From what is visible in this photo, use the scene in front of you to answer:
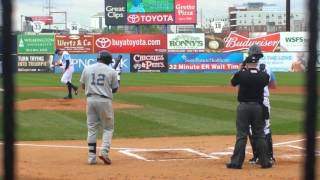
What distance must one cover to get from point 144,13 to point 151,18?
2.78 feet

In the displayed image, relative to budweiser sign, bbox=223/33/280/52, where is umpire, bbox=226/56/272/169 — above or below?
below

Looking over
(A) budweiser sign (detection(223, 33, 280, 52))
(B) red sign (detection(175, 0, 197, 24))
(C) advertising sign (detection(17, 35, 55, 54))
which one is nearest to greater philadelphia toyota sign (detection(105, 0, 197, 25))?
(B) red sign (detection(175, 0, 197, 24))

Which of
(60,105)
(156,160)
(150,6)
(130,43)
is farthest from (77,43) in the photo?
(156,160)

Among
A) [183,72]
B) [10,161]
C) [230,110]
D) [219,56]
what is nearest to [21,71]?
[183,72]

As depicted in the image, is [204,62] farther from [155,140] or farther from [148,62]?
[155,140]

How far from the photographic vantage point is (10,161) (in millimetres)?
2064

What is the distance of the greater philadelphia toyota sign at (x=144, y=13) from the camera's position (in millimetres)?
58438

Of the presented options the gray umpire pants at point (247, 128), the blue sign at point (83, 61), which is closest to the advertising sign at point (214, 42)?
the blue sign at point (83, 61)

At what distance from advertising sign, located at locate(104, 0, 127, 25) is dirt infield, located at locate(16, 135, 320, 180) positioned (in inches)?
1893

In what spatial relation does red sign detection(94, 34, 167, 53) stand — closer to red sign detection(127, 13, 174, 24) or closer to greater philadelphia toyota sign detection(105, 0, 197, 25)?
red sign detection(127, 13, 174, 24)

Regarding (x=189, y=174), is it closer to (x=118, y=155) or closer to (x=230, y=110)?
(x=118, y=155)

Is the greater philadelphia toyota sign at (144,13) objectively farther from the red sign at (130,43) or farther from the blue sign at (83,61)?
the blue sign at (83,61)

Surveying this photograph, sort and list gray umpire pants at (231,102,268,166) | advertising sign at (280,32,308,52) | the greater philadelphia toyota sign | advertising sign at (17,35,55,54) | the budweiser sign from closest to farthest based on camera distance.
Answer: gray umpire pants at (231,102,268,166) < advertising sign at (280,32,308,52) < the budweiser sign < advertising sign at (17,35,55,54) < the greater philadelphia toyota sign

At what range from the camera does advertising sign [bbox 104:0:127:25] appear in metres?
59.0
